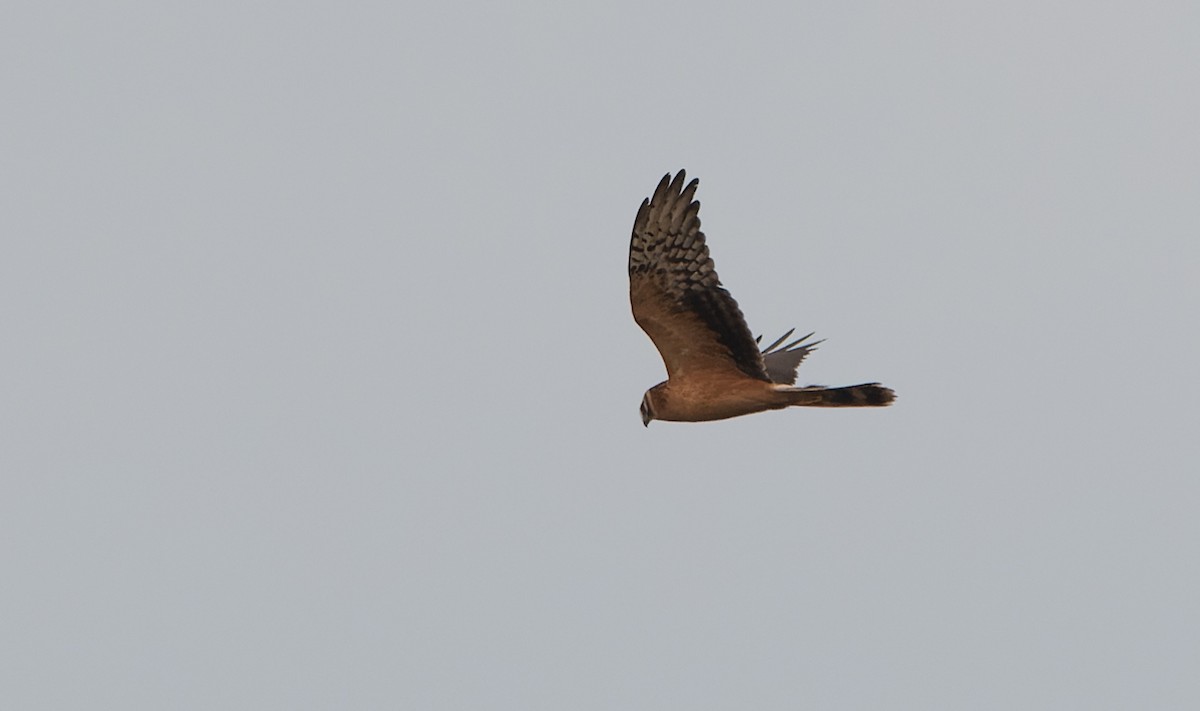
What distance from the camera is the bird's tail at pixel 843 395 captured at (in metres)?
14.2

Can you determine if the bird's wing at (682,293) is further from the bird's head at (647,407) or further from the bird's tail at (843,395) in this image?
the bird's head at (647,407)

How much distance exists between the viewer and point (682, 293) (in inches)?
564

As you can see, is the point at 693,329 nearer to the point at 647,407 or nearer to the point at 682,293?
the point at 682,293

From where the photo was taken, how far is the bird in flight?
14.2 metres

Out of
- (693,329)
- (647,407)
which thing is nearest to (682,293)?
(693,329)

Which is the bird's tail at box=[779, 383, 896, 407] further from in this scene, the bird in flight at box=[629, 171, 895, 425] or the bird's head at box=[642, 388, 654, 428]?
the bird's head at box=[642, 388, 654, 428]

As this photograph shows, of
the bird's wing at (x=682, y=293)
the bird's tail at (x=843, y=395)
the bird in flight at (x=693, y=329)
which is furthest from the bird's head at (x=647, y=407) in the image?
the bird's tail at (x=843, y=395)

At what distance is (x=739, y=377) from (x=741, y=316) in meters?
0.59

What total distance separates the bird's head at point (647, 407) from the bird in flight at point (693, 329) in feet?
0.16

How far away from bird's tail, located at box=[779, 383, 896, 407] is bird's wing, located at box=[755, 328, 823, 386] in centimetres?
248

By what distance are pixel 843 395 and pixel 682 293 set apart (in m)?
1.55

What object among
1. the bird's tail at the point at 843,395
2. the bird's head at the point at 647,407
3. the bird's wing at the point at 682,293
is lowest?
the bird's tail at the point at 843,395

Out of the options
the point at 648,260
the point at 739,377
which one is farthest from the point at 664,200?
the point at 739,377

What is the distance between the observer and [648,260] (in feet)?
46.8
